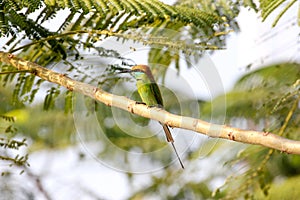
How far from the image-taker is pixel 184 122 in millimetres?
1124

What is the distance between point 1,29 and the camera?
4.70ft

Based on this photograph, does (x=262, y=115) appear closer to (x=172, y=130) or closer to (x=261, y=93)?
(x=261, y=93)

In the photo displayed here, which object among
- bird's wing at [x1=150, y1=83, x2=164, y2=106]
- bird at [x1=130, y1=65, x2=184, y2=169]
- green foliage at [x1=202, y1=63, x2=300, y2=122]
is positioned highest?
bird at [x1=130, y1=65, x2=184, y2=169]

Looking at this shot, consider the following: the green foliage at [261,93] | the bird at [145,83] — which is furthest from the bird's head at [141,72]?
the green foliage at [261,93]

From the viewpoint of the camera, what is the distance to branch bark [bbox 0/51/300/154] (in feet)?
3.43

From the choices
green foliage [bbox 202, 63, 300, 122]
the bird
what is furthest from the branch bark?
green foliage [bbox 202, 63, 300, 122]

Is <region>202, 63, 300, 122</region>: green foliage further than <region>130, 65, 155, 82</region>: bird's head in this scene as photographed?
Yes

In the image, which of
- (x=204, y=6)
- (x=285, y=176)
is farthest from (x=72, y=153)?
(x=204, y=6)

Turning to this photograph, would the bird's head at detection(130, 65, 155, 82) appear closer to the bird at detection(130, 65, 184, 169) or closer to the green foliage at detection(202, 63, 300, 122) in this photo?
the bird at detection(130, 65, 184, 169)

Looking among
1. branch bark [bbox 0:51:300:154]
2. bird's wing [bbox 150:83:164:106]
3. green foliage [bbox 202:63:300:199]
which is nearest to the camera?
branch bark [bbox 0:51:300:154]

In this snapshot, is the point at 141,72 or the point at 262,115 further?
the point at 262,115

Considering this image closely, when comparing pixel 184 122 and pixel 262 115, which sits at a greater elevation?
pixel 184 122

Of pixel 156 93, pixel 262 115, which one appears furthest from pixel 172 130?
pixel 262 115

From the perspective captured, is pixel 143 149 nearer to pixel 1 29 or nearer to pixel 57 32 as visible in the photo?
pixel 57 32
